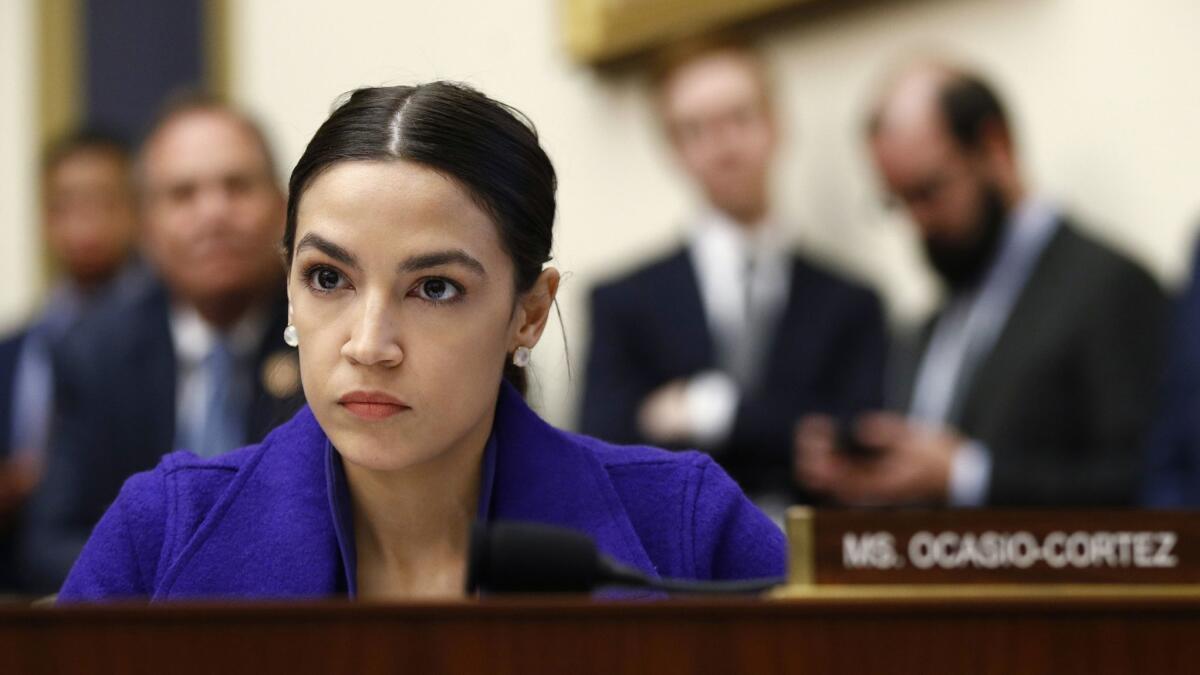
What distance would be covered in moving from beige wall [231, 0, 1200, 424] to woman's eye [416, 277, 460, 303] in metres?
1.13

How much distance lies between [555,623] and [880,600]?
0.22 m

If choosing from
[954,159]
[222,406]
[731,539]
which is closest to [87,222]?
[222,406]

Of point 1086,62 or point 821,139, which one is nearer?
point 1086,62

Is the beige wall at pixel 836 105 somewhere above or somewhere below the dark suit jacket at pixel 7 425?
above

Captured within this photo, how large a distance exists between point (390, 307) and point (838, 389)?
2318 mm

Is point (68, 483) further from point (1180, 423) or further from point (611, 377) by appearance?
point (1180, 423)

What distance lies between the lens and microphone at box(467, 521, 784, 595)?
1.33 m

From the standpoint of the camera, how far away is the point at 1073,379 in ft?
12.1

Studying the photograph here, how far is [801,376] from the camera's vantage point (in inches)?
153

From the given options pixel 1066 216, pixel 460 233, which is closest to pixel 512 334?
pixel 460 233

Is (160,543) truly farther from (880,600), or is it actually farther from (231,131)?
(231,131)

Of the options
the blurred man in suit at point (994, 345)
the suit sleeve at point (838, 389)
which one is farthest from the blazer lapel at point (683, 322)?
the blurred man in suit at point (994, 345)

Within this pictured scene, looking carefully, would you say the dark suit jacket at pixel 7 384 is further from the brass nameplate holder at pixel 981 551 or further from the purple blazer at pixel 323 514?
the brass nameplate holder at pixel 981 551

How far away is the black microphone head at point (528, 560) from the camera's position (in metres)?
1.33
